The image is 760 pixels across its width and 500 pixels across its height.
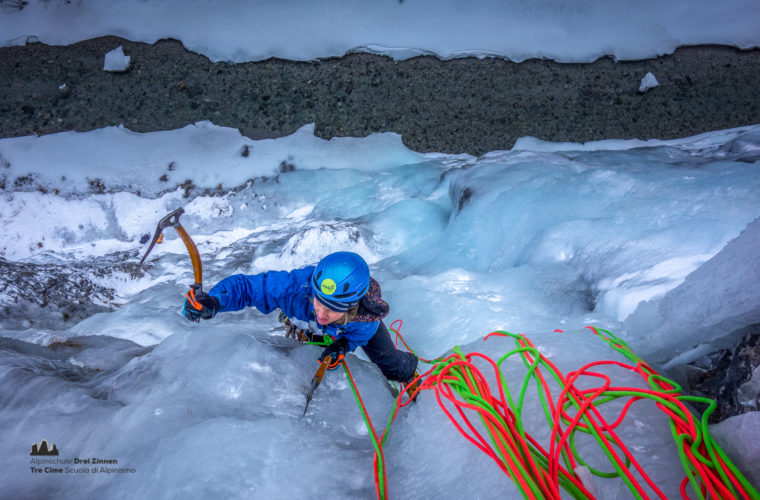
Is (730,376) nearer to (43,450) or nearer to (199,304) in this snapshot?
(199,304)

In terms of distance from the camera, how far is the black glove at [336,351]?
157 cm

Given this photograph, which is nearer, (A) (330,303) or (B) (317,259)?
(A) (330,303)

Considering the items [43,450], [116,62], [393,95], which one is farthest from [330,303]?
[116,62]

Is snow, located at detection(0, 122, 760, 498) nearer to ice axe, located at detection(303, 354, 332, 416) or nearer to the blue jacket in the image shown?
ice axe, located at detection(303, 354, 332, 416)

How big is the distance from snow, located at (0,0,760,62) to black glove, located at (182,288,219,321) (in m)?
2.63

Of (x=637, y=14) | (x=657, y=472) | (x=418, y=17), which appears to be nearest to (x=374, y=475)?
(x=657, y=472)

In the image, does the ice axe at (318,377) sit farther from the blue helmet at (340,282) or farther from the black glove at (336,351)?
the blue helmet at (340,282)

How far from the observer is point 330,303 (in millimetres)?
1452

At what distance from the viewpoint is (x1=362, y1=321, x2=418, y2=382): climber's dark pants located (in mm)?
1714

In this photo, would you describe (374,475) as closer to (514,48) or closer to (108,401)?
(108,401)

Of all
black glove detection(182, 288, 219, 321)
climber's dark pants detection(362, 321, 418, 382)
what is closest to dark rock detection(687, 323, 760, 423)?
climber's dark pants detection(362, 321, 418, 382)

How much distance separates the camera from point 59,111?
3.36 metres

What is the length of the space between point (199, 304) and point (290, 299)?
0.34 meters

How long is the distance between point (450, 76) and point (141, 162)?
258 centimetres
